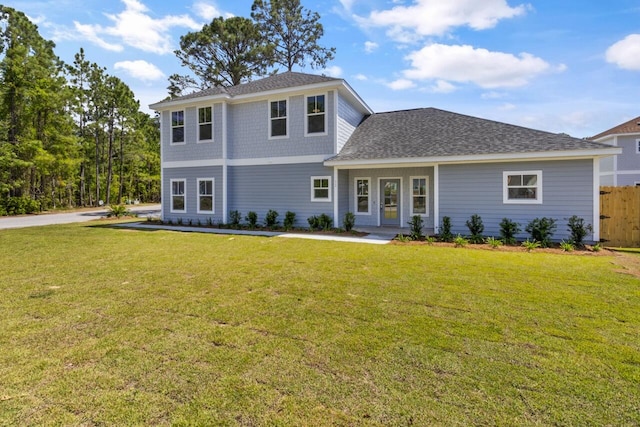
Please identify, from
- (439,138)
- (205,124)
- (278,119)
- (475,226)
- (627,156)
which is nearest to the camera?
(475,226)

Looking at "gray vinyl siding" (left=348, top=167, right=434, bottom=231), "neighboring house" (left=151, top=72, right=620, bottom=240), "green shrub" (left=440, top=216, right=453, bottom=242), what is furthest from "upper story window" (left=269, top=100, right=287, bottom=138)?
"green shrub" (left=440, top=216, right=453, bottom=242)

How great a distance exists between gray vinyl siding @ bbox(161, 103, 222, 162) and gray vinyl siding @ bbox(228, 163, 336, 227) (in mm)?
1275

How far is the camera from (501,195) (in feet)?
35.5

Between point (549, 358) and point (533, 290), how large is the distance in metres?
2.47

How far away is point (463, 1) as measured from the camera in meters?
10.1

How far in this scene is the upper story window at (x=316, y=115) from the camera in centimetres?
1315

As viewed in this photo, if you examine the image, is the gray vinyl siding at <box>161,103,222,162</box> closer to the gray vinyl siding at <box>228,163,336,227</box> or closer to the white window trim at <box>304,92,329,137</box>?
the gray vinyl siding at <box>228,163,336,227</box>

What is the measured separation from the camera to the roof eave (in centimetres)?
948

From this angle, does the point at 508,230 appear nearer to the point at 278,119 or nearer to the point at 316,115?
the point at 316,115

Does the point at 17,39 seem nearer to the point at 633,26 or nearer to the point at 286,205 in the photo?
the point at 286,205

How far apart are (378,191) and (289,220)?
3.95 meters

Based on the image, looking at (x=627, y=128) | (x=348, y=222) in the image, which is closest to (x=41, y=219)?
(x=348, y=222)

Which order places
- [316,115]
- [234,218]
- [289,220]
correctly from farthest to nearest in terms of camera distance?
1. [234,218]
2. [289,220]
3. [316,115]

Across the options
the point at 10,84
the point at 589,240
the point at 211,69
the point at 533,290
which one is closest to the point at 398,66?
the point at 589,240
